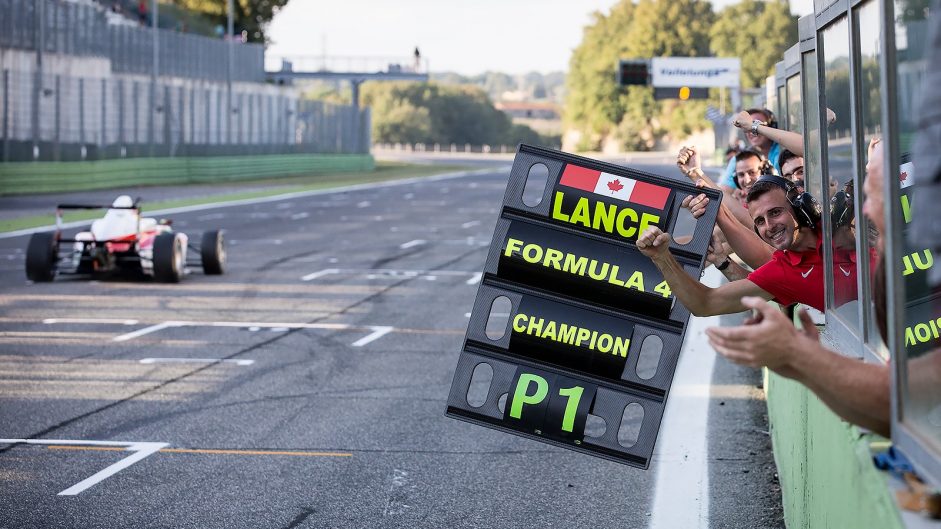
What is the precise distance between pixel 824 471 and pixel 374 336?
29.8 feet

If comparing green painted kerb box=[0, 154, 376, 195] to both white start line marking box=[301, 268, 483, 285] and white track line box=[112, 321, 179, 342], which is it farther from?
white track line box=[112, 321, 179, 342]

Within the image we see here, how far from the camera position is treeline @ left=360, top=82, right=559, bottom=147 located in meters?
170

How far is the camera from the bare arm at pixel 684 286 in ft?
16.5

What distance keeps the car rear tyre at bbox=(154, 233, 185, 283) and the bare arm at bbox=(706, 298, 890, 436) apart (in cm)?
1473

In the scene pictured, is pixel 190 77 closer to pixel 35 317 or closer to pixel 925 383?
pixel 35 317

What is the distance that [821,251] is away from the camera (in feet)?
19.7

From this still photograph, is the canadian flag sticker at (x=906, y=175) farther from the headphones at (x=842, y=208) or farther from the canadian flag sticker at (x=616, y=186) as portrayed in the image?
the canadian flag sticker at (x=616, y=186)

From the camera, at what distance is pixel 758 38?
383ft

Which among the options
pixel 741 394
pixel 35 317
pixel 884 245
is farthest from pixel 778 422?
pixel 35 317

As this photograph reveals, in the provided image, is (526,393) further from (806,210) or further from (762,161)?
(762,161)

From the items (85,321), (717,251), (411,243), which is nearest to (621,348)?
(717,251)

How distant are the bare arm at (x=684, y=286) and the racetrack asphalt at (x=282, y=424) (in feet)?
5.08

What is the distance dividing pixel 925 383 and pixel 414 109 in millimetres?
170304

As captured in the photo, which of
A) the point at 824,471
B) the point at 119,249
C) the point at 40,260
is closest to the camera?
the point at 824,471
